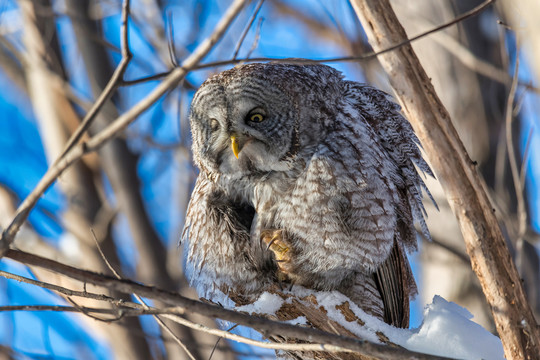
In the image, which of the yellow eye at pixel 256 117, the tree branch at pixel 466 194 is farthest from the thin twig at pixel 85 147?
the yellow eye at pixel 256 117

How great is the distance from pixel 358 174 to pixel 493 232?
694mm

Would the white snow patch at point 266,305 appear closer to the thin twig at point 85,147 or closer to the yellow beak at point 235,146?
the yellow beak at point 235,146

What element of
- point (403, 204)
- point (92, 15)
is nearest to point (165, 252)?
point (92, 15)

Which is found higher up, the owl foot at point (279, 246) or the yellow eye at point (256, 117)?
the yellow eye at point (256, 117)

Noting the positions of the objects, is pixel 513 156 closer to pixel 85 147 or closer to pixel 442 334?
pixel 442 334

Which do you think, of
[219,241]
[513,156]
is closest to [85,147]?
[219,241]

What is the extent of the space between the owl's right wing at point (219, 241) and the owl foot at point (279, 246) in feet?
0.45

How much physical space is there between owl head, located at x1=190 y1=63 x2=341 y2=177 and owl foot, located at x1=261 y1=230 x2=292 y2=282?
1.12 feet

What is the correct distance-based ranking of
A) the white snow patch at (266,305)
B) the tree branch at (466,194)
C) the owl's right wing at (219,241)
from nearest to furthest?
the tree branch at (466,194), the white snow patch at (266,305), the owl's right wing at (219,241)

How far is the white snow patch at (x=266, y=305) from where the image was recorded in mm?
2938

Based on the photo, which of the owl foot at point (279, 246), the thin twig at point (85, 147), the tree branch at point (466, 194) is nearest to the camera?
the thin twig at point (85, 147)

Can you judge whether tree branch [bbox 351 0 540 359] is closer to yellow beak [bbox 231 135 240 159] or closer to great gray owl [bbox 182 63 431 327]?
great gray owl [bbox 182 63 431 327]

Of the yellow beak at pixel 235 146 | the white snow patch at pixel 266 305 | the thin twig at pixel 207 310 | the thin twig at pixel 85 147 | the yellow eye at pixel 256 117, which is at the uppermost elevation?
the yellow eye at pixel 256 117

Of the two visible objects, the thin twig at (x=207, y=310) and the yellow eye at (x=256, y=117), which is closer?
the thin twig at (x=207, y=310)
